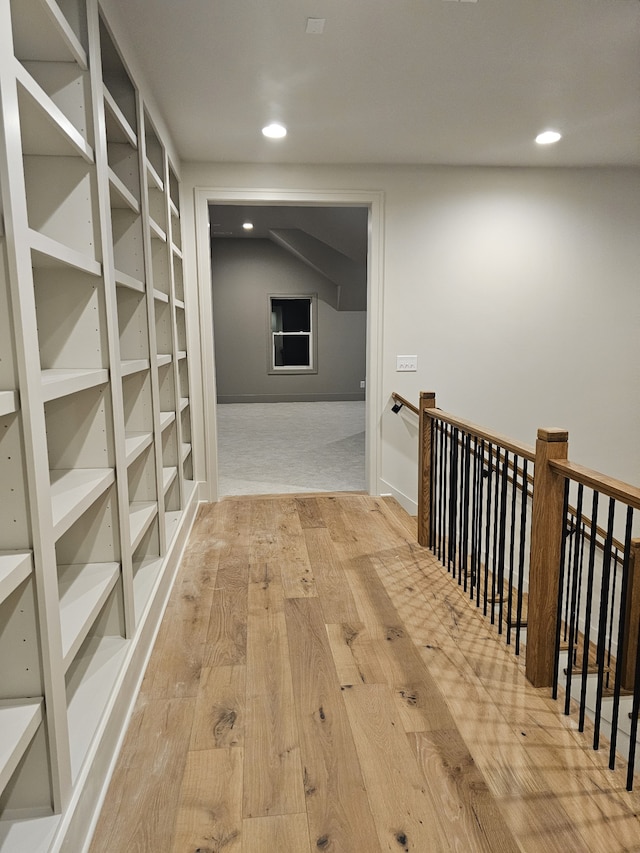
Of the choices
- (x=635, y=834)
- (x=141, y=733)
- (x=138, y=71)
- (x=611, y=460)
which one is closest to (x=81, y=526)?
(x=141, y=733)

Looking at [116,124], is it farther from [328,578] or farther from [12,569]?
[328,578]

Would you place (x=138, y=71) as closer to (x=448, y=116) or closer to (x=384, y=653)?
(x=448, y=116)

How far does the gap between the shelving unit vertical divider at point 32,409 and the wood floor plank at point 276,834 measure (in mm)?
454

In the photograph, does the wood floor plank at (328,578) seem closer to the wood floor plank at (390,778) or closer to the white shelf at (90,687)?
the wood floor plank at (390,778)

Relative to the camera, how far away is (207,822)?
4.83ft

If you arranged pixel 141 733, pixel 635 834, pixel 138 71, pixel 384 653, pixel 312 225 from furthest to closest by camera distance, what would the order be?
pixel 312 225
pixel 138 71
pixel 384 653
pixel 141 733
pixel 635 834

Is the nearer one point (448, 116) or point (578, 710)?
point (578, 710)

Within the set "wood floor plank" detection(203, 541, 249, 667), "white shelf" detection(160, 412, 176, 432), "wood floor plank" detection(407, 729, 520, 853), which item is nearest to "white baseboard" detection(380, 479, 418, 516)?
"wood floor plank" detection(203, 541, 249, 667)

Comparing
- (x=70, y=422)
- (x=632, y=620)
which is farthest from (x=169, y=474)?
(x=632, y=620)

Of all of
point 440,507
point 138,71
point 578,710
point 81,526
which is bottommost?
point 578,710

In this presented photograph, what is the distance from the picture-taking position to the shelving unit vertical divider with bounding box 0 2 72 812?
112 centimetres

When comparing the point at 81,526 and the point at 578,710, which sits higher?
the point at 81,526

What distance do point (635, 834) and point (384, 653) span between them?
1.01 meters

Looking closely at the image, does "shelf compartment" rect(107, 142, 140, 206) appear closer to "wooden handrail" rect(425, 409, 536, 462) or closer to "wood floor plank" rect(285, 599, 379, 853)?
"wooden handrail" rect(425, 409, 536, 462)
